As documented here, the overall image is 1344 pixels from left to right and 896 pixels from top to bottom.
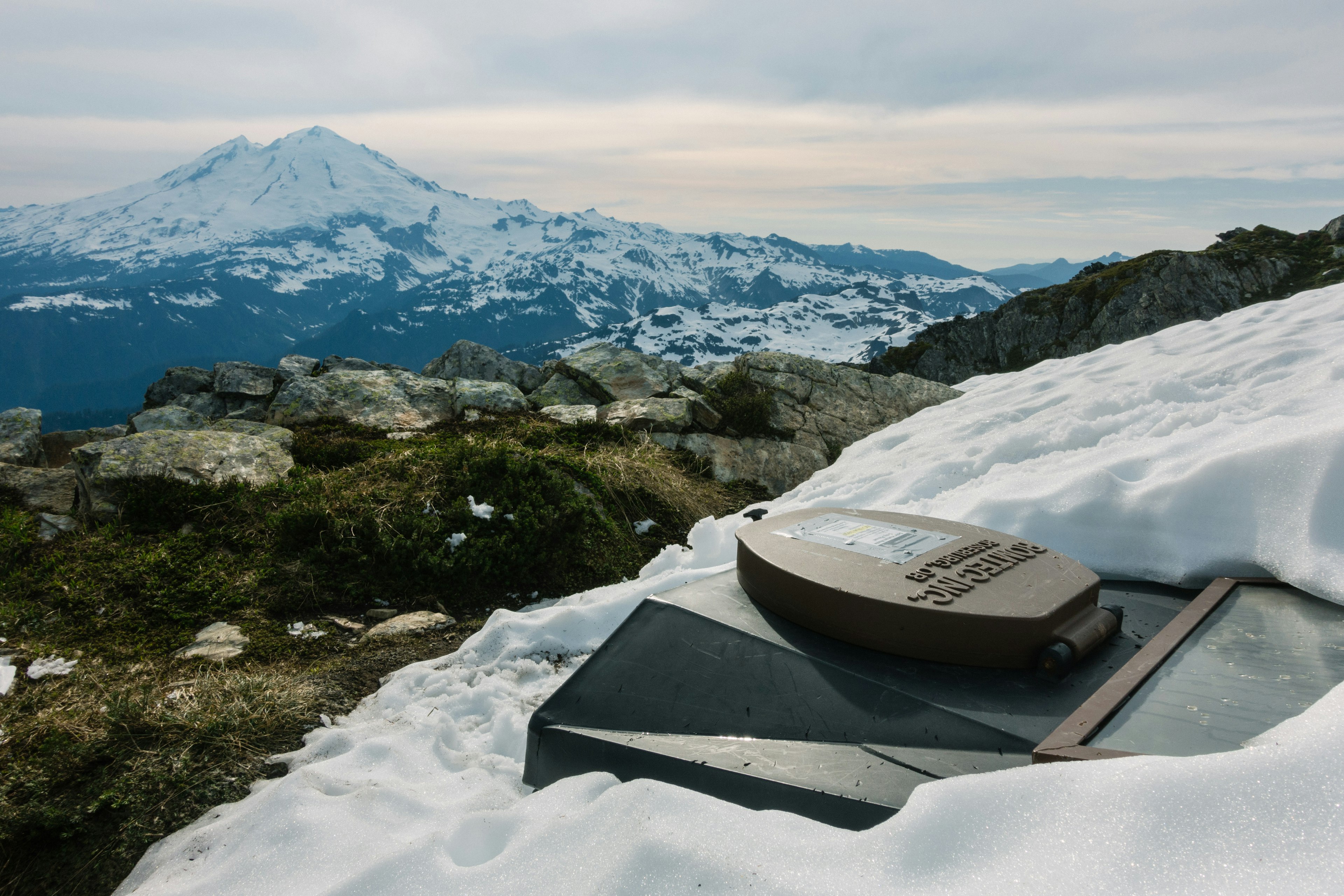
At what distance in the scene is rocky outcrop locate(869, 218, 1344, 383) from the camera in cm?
5909

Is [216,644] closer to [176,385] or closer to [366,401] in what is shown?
[366,401]

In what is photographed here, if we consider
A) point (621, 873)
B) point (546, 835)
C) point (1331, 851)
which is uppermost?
point (1331, 851)

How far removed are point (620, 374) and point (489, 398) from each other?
9.60 ft

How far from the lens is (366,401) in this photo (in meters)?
12.1

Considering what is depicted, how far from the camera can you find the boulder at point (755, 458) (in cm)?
1102

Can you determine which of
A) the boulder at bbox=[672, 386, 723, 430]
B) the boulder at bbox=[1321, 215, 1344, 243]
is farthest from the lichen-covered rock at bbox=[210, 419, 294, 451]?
the boulder at bbox=[1321, 215, 1344, 243]

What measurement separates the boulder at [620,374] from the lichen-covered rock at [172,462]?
6.54 m

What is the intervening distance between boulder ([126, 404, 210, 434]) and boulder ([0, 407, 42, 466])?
3.76ft

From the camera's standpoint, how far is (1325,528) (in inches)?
135

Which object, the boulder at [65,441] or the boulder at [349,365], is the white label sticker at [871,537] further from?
the boulder at [349,365]

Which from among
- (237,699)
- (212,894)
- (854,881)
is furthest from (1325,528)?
(237,699)

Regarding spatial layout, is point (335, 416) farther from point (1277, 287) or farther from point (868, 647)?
point (1277, 287)

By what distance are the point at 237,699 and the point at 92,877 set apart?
→ 1.12 metres

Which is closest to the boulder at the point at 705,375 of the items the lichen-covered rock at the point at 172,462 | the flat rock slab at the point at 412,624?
the lichen-covered rock at the point at 172,462
